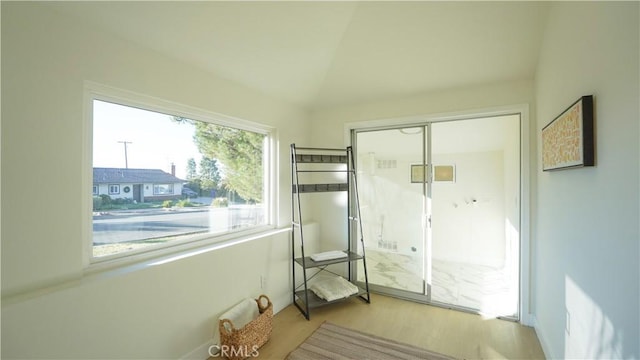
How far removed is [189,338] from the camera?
206cm

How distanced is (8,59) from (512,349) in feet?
12.1

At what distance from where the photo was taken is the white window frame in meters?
1.69

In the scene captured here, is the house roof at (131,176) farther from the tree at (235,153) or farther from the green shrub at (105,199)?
the tree at (235,153)

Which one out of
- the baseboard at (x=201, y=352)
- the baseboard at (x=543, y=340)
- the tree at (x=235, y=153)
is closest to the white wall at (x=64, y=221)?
the baseboard at (x=201, y=352)

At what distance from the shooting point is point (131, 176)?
6.40 feet

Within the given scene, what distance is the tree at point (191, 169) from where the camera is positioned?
7.66 feet

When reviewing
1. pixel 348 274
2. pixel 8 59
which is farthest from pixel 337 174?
pixel 8 59

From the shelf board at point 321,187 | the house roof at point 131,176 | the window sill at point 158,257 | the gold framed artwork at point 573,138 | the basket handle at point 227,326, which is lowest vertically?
the basket handle at point 227,326

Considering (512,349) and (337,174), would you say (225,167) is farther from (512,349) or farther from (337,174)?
(512,349)

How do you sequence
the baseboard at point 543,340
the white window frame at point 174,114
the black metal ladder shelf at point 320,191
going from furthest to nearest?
the black metal ladder shelf at point 320,191 → the baseboard at point 543,340 → the white window frame at point 174,114

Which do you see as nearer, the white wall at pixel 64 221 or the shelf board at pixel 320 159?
the white wall at pixel 64 221

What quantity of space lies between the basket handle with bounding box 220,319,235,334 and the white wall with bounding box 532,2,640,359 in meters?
2.08

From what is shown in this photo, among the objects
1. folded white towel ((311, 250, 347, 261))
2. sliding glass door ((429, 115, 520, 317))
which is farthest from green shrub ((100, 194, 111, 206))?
sliding glass door ((429, 115, 520, 317))

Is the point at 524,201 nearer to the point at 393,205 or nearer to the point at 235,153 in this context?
the point at 393,205
